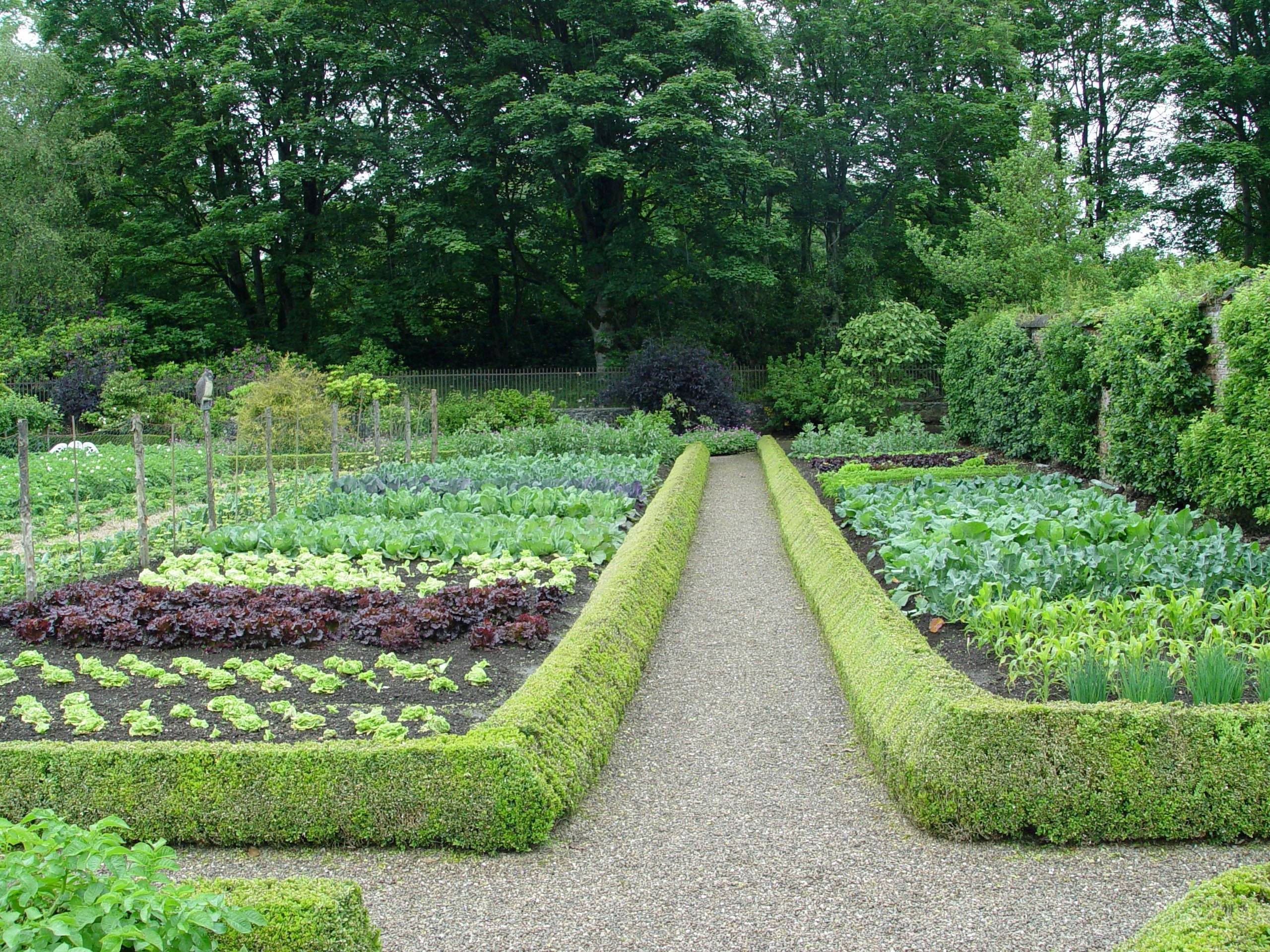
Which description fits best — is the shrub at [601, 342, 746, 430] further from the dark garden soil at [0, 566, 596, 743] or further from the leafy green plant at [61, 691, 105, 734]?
the leafy green plant at [61, 691, 105, 734]

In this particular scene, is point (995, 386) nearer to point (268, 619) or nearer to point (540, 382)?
point (540, 382)

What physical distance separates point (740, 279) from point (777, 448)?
8.74 meters

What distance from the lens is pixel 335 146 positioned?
97.8 ft

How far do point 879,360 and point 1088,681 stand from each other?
1920cm

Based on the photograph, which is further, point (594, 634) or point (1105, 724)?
point (594, 634)

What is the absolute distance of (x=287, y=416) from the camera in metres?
20.1

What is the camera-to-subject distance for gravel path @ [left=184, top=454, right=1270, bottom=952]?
11.9 ft

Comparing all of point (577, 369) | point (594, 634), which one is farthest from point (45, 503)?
point (577, 369)

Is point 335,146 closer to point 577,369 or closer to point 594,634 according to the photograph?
point 577,369

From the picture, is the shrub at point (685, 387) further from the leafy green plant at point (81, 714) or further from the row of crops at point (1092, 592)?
the leafy green plant at point (81, 714)

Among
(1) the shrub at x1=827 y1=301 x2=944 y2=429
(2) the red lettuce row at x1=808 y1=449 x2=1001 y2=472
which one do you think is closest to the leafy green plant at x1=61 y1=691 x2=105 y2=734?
(2) the red lettuce row at x1=808 y1=449 x2=1001 y2=472

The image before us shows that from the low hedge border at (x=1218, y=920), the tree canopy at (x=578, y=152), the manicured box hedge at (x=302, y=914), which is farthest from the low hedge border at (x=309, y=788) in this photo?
the tree canopy at (x=578, y=152)

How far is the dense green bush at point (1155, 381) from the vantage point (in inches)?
407

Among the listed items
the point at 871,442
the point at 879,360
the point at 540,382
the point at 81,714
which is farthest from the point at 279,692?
the point at 540,382
